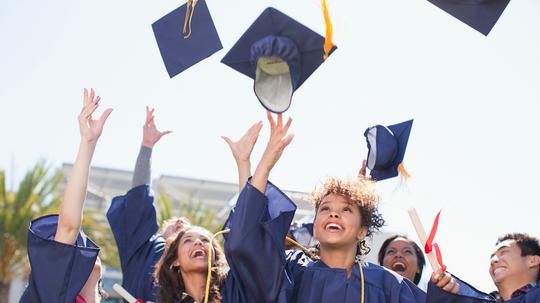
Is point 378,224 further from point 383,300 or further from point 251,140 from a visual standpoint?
point 251,140

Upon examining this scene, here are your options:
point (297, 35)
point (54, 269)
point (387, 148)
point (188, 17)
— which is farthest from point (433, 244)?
point (188, 17)

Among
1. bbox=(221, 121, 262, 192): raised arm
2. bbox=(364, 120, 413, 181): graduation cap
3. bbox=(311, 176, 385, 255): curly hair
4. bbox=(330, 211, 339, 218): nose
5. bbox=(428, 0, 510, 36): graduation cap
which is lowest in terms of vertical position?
bbox=(330, 211, 339, 218): nose

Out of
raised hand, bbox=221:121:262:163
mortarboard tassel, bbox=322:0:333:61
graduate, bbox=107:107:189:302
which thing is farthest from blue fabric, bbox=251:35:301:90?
graduate, bbox=107:107:189:302

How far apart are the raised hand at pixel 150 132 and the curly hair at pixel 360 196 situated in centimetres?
181

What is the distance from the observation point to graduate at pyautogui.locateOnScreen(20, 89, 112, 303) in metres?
3.93

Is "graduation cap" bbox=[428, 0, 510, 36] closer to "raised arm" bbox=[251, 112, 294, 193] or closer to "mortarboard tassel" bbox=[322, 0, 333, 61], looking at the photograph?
"mortarboard tassel" bbox=[322, 0, 333, 61]

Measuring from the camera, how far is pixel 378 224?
456 centimetres

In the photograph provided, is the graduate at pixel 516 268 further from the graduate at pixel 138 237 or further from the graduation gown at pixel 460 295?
the graduate at pixel 138 237

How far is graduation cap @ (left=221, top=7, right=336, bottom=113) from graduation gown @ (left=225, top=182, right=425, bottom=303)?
2.82 ft

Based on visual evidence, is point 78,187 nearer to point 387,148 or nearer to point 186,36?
point 186,36

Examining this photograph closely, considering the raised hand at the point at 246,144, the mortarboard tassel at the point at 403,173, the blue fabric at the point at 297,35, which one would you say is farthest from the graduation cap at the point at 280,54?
the mortarboard tassel at the point at 403,173

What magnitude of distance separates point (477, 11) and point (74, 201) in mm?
2768

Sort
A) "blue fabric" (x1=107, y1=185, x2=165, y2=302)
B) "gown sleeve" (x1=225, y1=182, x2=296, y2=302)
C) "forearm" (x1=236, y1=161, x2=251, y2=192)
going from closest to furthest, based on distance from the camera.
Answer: "gown sleeve" (x1=225, y1=182, x2=296, y2=302)
"forearm" (x1=236, y1=161, x2=251, y2=192)
"blue fabric" (x1=107, y1=185, x2=165, y2=302)

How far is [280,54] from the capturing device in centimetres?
479
